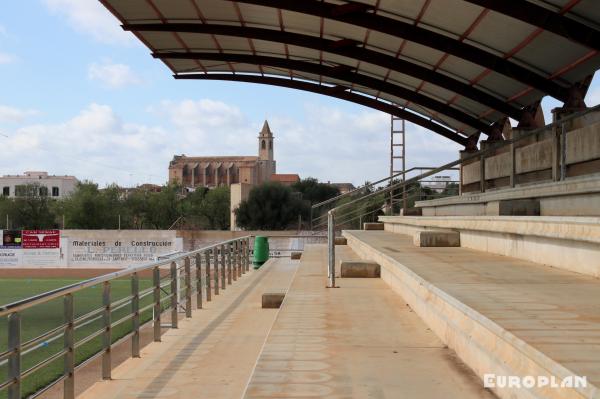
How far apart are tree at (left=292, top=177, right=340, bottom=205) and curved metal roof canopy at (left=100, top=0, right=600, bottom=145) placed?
79379 mm

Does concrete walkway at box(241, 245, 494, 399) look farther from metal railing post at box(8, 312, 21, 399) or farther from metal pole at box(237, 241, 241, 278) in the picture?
metal pole at box(237, 241, 241, 278)

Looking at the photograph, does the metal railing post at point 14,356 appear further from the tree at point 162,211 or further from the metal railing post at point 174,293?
the tree at point 162,211

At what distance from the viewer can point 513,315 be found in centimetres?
435

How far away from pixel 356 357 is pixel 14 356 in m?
2.34

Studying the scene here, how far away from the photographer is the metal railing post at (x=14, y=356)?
14.2 feet

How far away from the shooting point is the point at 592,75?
570 inches

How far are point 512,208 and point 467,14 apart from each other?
6696mm

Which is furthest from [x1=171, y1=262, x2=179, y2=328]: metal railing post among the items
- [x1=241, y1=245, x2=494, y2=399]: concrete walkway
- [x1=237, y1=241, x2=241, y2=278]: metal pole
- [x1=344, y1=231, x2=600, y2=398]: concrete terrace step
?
[x1=237, y1=241, x2=241, y2=278]: metal pole

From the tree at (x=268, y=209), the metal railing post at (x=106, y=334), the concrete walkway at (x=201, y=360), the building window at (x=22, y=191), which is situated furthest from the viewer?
the building window at (x=22, y=191)

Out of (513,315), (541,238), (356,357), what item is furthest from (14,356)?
(541,238)

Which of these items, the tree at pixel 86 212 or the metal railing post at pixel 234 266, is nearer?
the metal railing post at pixel 234 266

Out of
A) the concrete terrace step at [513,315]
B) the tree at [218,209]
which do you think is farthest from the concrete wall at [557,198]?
the tree at [218,209]

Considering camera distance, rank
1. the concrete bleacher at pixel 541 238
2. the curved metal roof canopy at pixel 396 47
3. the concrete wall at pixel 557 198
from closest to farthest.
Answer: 1. the concrete bleacher at pixel 541 238
2. the concrete wall at pixel 557 198
3. the curved metal roof canopy at pixel 396 47

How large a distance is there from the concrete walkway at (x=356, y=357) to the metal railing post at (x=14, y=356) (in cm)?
159
